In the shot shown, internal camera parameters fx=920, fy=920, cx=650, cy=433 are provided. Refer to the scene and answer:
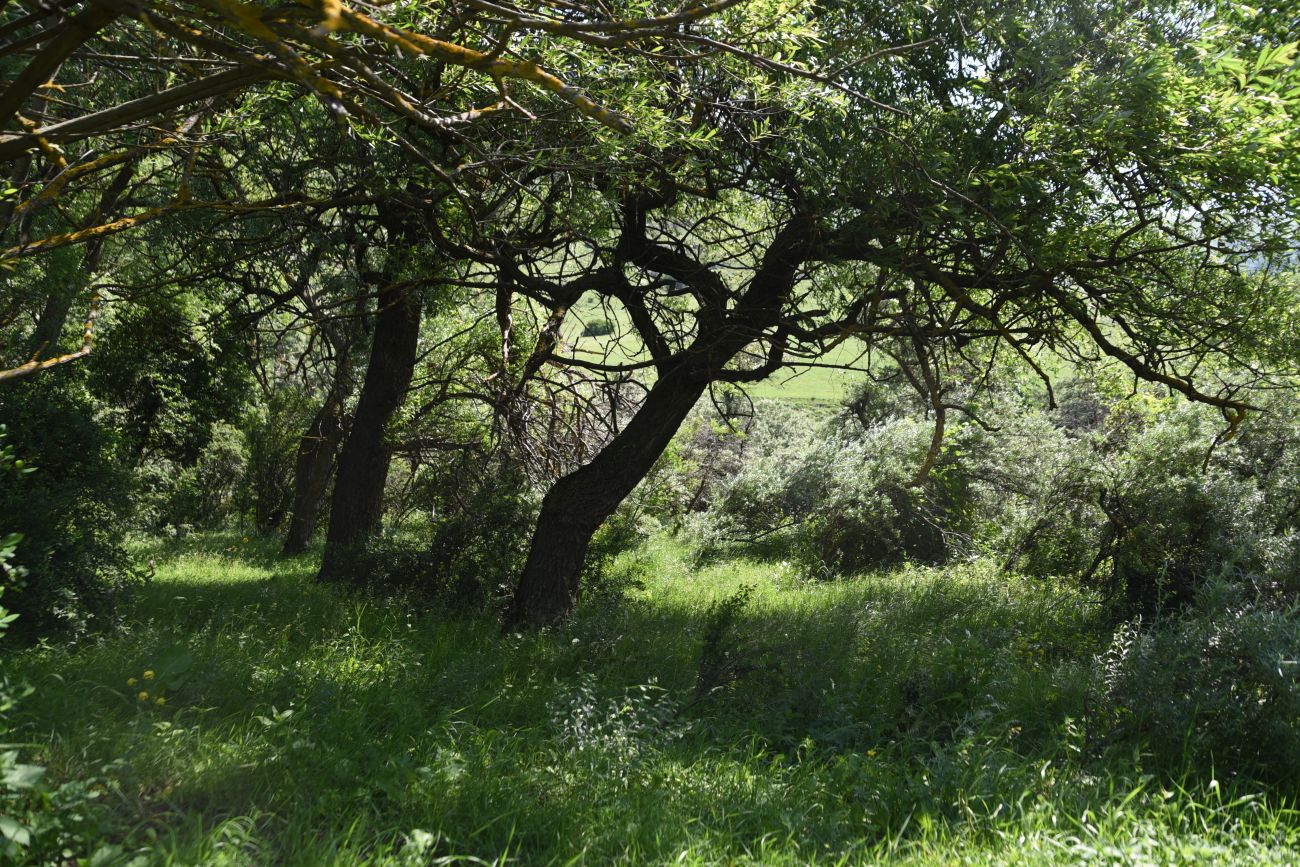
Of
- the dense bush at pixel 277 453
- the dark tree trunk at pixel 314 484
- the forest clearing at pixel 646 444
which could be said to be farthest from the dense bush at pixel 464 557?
the dense bush at pixel 277 453

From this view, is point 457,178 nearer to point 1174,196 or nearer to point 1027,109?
point 1027,109

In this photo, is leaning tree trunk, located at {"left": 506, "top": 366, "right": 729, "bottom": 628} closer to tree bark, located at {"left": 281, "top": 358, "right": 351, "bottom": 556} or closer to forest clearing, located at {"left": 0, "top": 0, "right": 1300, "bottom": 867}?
forest clearing, located at {"left": 0, "top": 0, "right": 1300, "bottom": 867}

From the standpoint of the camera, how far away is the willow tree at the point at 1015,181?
5148 mm

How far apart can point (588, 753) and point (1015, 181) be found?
4102mm

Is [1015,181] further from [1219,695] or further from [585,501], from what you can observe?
[585,501]

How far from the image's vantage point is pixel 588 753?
4207 millimetres

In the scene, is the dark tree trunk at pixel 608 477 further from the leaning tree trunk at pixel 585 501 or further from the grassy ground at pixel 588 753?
the grassy ground at pixel 588 753

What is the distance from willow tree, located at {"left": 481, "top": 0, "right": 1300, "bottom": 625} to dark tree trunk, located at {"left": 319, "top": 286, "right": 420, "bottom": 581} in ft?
8.83

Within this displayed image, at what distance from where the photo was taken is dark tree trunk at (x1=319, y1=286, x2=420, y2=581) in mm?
9531

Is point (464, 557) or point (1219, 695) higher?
point (1219, 695)

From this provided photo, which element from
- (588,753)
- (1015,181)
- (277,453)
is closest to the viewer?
(588,753)

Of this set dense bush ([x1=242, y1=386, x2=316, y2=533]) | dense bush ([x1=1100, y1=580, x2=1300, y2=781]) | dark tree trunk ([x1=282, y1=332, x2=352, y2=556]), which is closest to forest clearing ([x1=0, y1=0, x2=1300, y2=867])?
dense bush ([x1=1100, y1=580, x2=1300, y2=781])

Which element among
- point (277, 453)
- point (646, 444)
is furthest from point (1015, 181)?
point (277, 453)

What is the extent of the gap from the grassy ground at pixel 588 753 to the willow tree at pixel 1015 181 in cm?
199
